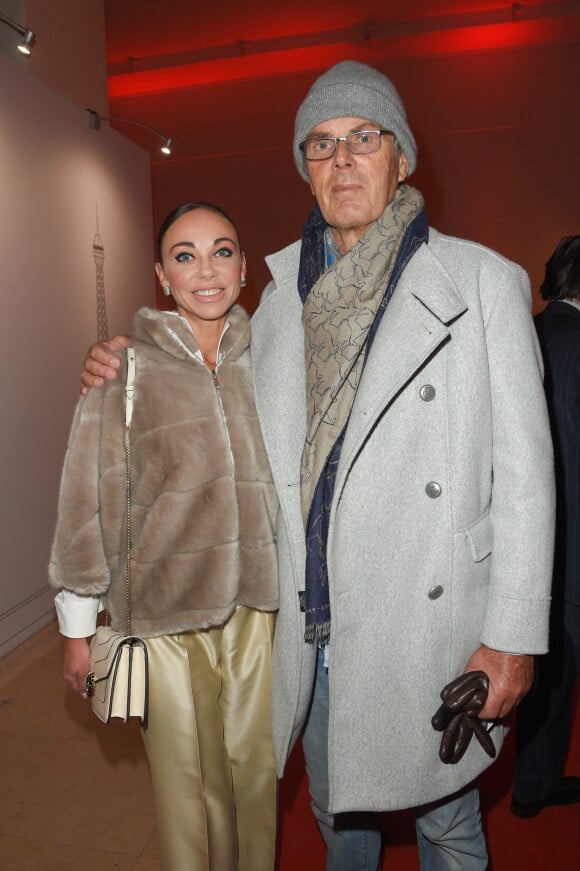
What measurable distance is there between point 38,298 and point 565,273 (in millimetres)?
3193

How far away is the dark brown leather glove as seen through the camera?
5.01ft

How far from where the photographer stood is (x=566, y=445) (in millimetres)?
2291

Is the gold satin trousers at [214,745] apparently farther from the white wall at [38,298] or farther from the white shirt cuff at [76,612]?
the white wall at [38,298]

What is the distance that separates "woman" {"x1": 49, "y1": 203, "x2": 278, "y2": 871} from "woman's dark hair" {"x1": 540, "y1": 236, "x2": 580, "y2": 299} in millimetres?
1276

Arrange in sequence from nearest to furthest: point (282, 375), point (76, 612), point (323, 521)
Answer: point (323, 521)
point (282, 375)
point (76, 612)

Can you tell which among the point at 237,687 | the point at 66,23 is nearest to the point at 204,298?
the point at 237,687

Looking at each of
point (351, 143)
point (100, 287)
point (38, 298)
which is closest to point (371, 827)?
point (351, 143)

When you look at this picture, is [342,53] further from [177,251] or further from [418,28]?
[177,251]

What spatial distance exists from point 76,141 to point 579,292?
3736mm

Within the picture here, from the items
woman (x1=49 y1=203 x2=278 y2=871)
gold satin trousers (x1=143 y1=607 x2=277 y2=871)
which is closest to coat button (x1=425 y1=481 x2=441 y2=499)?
woman (x1=49 y1=203 x2=278 y2=871)

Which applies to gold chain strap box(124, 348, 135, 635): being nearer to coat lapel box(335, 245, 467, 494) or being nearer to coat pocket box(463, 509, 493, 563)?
coat lapel box(335, 245, 467, 494)

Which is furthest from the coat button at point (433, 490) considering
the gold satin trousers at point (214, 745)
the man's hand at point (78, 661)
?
the man's hand at point (78, 661)

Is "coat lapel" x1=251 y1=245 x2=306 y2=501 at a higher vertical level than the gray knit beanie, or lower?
lower

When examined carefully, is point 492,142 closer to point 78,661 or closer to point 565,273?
point 565,273
